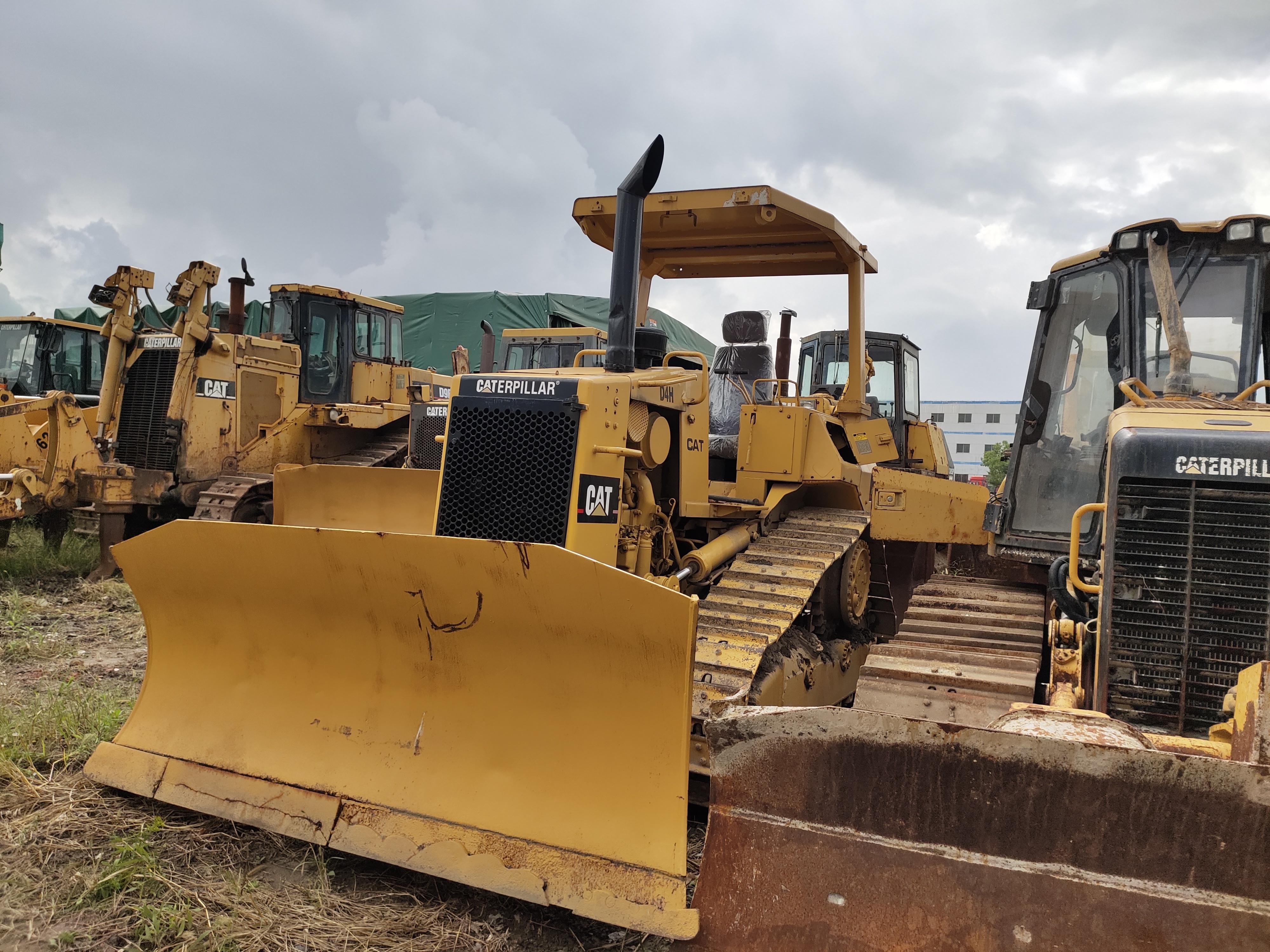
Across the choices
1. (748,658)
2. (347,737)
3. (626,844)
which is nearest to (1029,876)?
(626,844)

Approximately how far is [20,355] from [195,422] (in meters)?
6.16

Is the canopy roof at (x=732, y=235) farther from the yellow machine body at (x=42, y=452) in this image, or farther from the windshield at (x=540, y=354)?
the windshield at (x=540, y=354)

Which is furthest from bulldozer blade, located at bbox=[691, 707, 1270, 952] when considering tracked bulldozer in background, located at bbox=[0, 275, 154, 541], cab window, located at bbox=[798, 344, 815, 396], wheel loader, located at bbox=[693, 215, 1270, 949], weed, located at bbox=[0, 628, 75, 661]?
cab window, located at bbox=[798, 344, 815, 396]

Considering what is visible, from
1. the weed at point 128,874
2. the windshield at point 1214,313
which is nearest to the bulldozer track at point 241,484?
the weed at point 128,874

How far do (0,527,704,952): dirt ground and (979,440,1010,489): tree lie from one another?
25805 mm

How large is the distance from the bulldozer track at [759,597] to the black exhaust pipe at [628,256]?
1.23m

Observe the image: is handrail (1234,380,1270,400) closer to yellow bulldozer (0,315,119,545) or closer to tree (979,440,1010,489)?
yellow bulldozer (0,315,119,545)

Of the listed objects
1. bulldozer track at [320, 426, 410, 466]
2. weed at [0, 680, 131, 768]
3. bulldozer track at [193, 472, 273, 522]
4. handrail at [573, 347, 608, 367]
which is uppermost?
handrail at [573, 347, 608, 367]

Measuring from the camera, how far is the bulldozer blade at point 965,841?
212 centimetres

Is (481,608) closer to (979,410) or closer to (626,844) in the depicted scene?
(626,844)

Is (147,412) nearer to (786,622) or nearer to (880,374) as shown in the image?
(786,622)

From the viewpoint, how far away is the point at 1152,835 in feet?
7.12

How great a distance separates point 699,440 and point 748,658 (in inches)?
58.0

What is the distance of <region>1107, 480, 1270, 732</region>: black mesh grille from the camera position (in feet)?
9.37
